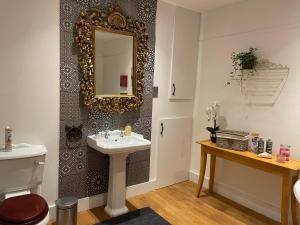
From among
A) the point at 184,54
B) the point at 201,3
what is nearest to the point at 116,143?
the point at 184,54

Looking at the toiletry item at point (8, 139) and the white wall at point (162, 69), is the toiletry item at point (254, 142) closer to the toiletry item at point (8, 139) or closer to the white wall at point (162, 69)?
the white wall at point (162, 69)

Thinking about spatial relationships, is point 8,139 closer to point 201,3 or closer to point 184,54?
point 184,54

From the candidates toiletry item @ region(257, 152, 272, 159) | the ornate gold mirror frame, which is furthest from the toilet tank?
toiletry item @ region(257, 152, 272, 159)

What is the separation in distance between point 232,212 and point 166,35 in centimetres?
221

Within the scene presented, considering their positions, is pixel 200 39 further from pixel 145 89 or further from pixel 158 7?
pixel 145 89

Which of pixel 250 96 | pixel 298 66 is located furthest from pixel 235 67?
pixel 298 66

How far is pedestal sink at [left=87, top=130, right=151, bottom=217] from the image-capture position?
240 cm

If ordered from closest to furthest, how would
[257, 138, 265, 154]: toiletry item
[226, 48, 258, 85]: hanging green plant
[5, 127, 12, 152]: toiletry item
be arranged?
[5, 127, 12, 152]: toiletry item, [257, 138, 265, 154]: toiletry item, [226, 48, 258, 85]: hanging green plant

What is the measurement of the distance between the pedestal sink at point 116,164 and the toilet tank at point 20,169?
22.1 inches

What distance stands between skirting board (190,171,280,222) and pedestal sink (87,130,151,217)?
129 centimetres

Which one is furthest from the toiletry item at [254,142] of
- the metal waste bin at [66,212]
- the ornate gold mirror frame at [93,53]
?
the metal waste bin at [66,212]

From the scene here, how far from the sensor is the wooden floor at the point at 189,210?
2.51m

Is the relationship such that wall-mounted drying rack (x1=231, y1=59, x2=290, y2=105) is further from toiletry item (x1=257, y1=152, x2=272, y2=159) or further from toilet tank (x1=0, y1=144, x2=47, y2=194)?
toilet tank (x1=0, y1=144, x2=47, y2=194)

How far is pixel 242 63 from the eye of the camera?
8.82ft
